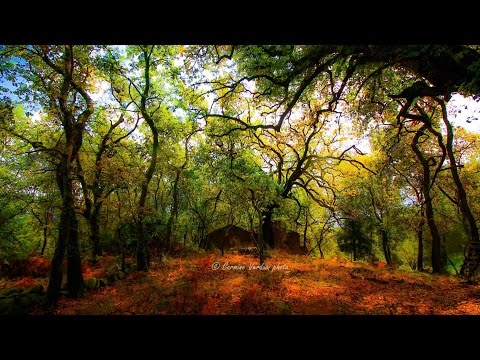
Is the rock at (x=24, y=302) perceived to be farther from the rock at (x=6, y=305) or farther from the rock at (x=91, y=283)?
the rock at (x=91, y=283)

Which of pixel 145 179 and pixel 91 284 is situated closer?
Result: pixel 91 284

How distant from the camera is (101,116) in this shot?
15.2 metres

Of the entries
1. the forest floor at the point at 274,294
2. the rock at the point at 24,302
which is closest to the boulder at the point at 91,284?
the forest floor at the point at 274,294

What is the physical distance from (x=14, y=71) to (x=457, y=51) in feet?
41.5

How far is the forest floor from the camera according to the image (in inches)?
300

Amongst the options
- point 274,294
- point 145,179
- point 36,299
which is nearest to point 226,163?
point 145,179

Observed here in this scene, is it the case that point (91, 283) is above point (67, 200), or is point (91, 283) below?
below

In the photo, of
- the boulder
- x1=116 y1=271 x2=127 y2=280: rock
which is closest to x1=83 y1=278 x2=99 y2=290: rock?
the boulder

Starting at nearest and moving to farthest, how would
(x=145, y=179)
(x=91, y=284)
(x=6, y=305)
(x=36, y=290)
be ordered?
(x=6, y=305) < (x=36, y=290) < (x=91, y=284) < (x=145, y=179)

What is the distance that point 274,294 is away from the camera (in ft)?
29.3

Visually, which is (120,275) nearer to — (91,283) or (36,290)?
(91,283)

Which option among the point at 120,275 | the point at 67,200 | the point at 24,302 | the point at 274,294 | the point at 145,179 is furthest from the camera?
the point at 120,275

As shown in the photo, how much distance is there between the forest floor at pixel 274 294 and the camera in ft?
25.0
